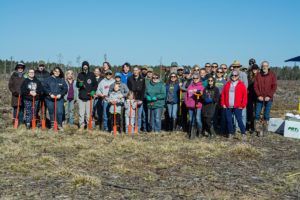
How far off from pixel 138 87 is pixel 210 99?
210cm

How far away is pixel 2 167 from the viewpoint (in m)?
7.54

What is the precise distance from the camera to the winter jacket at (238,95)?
1088 centimetres

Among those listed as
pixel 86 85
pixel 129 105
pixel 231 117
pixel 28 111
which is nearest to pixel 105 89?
pixel 86 85

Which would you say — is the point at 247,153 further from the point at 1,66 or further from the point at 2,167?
the point at 1,66

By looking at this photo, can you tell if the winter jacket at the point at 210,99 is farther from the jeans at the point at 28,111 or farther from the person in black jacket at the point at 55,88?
the jeans at the point at 28,111

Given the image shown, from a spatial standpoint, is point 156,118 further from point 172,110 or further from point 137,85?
point 137,85

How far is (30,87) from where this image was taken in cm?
1168

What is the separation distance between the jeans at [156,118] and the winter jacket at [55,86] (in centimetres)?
257

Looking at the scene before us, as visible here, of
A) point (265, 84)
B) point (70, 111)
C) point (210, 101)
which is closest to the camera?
point (210, 101)

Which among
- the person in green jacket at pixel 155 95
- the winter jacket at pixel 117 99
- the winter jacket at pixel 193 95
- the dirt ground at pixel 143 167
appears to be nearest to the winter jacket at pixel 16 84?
the dirt ground at pixel 143 167

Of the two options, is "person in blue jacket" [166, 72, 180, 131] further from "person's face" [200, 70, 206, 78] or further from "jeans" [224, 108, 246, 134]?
"jeans" [224, 108, 246, 134]

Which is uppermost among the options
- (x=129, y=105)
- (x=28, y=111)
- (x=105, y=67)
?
(x=105, y=67)

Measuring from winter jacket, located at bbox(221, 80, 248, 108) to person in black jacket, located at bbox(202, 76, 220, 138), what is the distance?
0.20 meters

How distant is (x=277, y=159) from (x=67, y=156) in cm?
445
